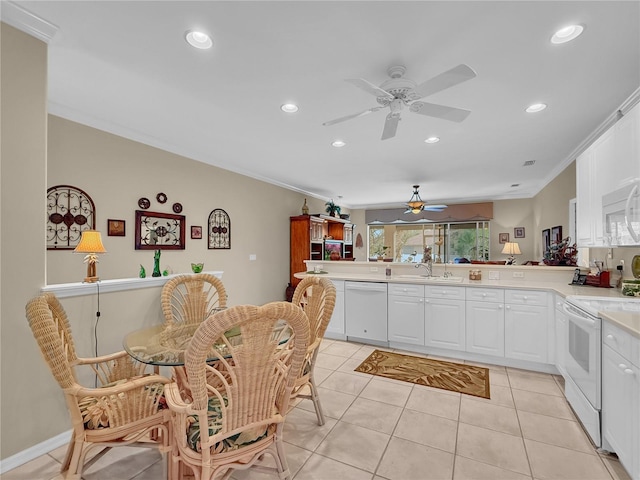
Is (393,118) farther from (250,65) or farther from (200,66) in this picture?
(200,66)

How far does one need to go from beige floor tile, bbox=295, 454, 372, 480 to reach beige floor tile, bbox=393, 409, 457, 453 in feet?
1.60

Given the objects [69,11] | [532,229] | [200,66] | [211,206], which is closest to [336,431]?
[200,66]

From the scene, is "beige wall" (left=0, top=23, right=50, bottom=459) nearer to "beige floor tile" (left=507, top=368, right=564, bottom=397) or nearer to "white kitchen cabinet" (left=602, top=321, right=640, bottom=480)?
"white kitchen cabinet" (left=602, top=321, right=640, bottom=480)

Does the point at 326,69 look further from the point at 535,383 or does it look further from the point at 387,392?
the point at 535,383

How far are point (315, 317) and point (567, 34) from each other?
8.01 ft

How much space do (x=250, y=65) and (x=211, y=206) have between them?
275 centimetres

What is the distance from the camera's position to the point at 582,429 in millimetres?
2211

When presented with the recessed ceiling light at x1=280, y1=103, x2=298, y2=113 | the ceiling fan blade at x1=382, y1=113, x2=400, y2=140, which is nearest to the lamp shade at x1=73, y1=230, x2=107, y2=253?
the recessed ceiling light at x1=280, y1=103, x2=298, y2=113

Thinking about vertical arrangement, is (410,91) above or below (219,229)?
above

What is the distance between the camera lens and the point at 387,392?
279cm

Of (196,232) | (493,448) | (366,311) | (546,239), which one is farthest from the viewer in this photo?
(546,239)

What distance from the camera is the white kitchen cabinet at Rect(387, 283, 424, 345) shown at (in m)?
3.74

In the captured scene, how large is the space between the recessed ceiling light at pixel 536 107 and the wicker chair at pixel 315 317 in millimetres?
2486

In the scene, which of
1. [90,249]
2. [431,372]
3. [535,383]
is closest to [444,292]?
[431,372]
